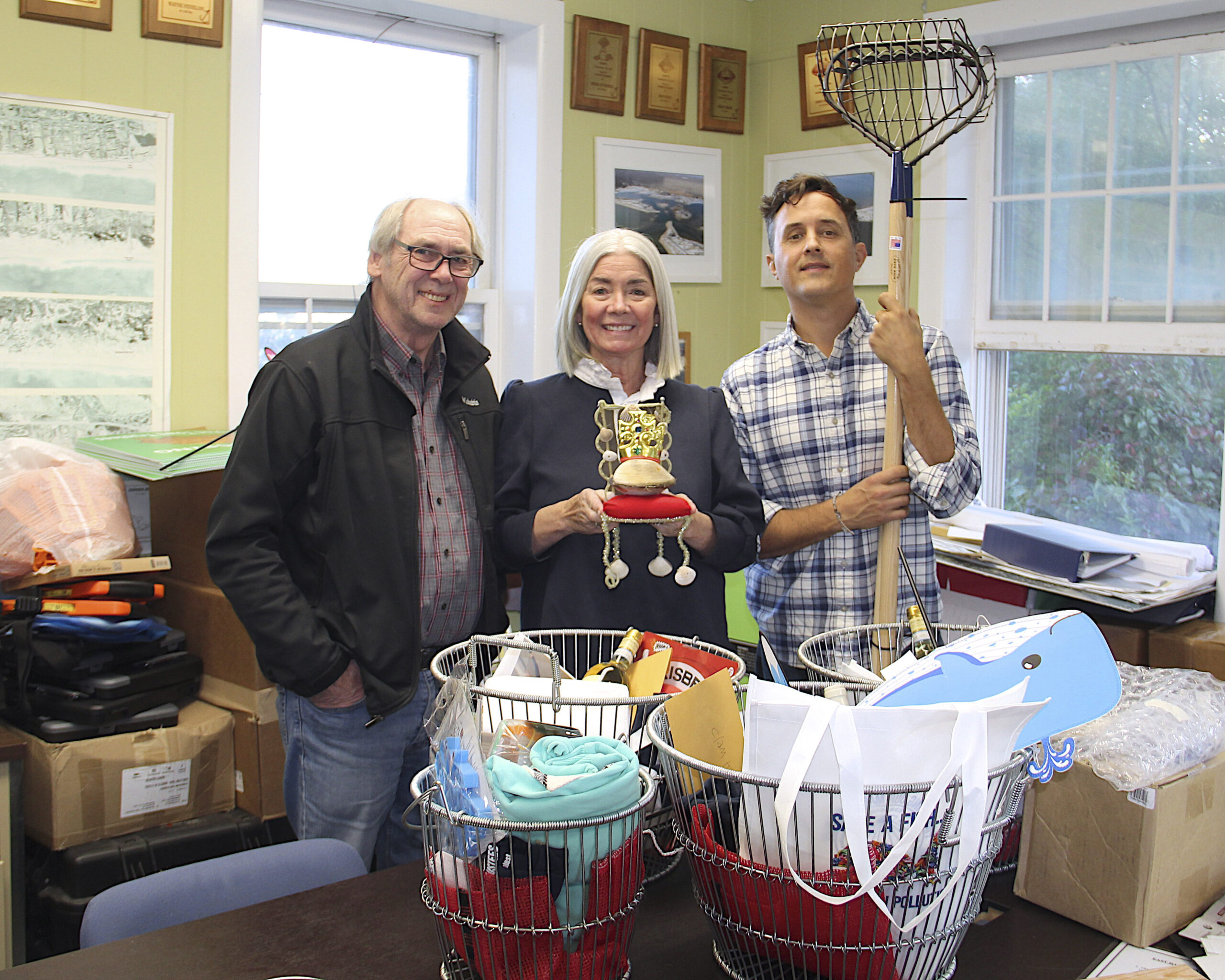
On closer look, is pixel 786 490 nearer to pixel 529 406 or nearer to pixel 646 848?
pixel 529 406

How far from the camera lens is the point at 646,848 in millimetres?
1175

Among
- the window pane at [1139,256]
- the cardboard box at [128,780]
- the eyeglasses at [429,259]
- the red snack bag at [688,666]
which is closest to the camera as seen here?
the red snack bag at [688,666]

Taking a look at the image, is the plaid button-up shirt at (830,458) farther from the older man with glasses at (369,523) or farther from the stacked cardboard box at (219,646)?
the stacked cardboard box at (219,646)

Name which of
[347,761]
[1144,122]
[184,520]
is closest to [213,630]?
[184,520]

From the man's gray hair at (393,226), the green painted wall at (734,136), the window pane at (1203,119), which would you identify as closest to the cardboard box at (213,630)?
the man's gray hair at (393,226)

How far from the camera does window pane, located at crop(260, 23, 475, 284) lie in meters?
3.16

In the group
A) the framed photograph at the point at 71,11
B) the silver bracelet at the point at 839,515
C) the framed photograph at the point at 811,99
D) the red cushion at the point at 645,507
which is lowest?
the silver bracelet at the point at 839,515

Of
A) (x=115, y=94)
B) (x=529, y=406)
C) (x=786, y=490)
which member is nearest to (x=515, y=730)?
(x=529, y=406)

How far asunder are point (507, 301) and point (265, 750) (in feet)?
5.82

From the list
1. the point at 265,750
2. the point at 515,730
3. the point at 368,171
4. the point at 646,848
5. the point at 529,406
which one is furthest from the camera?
the point at 368,171

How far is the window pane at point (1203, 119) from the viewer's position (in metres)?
2.83

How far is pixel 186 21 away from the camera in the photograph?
266cm

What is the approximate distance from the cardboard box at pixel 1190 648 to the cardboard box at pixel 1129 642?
0.02 metres

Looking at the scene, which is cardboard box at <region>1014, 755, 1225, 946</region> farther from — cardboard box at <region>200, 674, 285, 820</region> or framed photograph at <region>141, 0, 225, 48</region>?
framed photograph at <region>141, 0, 225, 48</region>
